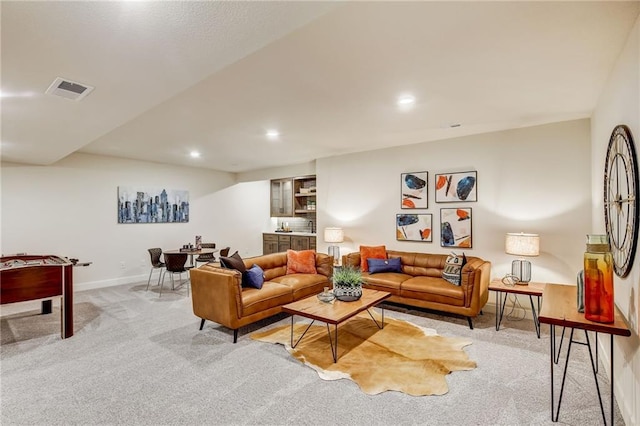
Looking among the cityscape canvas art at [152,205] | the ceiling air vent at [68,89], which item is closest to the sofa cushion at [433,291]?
the ceiling air vent at [68,89]

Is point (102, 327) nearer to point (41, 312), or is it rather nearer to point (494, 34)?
point (41, 312)

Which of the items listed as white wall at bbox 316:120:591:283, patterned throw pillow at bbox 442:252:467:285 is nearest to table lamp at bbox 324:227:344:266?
white wall at bbox 316:120:591:283

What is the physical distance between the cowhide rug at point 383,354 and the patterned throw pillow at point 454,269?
84 cm

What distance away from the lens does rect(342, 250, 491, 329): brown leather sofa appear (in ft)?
13.0

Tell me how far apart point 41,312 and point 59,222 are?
1942mm

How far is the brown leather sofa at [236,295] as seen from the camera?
353cm

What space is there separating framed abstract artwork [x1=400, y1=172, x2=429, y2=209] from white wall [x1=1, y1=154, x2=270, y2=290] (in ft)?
16.3

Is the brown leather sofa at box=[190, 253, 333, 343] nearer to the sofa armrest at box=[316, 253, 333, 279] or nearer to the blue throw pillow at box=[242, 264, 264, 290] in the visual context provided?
the blue throw pillow at box=[242, 264, 264, 290]

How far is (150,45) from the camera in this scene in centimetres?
186

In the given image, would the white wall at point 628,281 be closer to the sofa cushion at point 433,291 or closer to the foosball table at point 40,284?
the sofa cushion at point 433,291

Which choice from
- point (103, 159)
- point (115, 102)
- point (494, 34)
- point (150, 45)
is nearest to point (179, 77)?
point (150, 45)

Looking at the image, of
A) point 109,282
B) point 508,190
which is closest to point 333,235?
point 508,190

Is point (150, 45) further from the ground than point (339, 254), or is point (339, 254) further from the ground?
point (150, 45)

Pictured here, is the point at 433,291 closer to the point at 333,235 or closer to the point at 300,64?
the point at 333,235
